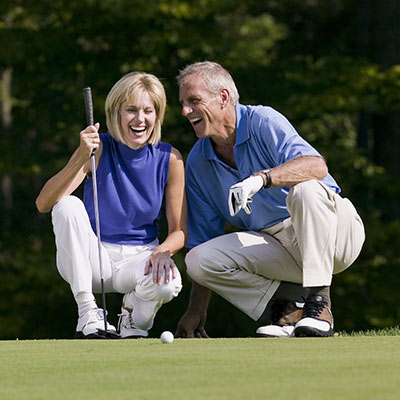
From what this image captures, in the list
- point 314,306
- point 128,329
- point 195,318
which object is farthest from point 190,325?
point 314,306

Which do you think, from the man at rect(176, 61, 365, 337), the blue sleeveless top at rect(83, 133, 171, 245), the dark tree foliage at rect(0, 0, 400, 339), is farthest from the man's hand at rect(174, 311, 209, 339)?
the dark tree foliage at rect(0, 0, 400, 339)

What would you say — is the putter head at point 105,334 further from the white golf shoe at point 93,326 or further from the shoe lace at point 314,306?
the shoe lace at point 314,306

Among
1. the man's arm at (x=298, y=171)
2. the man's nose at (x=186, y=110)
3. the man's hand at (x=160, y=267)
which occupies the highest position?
the man's nose at (x=186, y=110)

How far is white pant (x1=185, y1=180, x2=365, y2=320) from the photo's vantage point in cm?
474

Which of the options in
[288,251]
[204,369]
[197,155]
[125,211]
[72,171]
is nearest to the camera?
[204,369]

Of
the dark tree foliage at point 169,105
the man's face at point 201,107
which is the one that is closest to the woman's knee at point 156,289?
the man's face at point 201,107

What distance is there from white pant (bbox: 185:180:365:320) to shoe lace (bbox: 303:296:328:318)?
0.08 metres

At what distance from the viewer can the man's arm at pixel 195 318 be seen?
5.22m

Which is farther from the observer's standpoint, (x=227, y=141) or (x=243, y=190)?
(x=227, y=141)

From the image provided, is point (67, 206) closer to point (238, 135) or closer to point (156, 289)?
point (156, 289)

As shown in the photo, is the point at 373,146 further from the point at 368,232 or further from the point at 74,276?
the point at 74,276

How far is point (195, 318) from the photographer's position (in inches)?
206

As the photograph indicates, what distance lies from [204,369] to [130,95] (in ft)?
6.99

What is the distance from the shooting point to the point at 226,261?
524 cm
